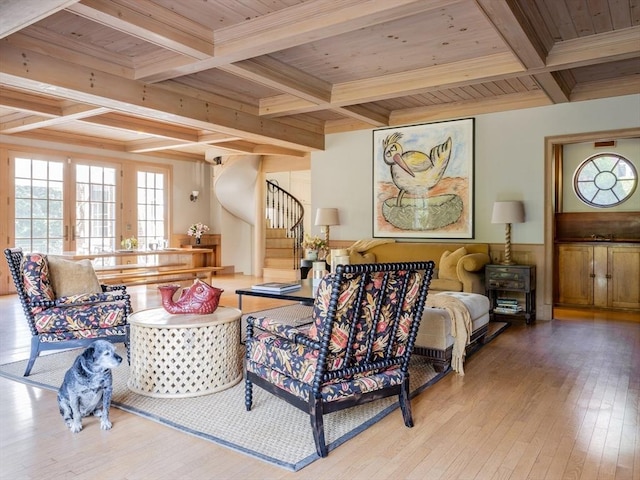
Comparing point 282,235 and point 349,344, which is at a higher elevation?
point 282,235

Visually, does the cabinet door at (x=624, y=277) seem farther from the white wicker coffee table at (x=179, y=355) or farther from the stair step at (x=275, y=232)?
the stair step at (x=275, y=232)

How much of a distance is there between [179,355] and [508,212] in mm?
4157

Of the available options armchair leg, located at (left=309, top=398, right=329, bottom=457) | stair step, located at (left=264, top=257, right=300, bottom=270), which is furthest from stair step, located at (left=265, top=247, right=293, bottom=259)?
armchair leg, located at (left=309, top=398, right=329, bottom=457)

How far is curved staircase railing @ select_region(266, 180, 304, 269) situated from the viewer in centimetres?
1106

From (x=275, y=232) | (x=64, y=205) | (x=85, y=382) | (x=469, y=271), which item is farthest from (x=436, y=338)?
(x=275, y=232)

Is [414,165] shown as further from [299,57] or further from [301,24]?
[301,24]

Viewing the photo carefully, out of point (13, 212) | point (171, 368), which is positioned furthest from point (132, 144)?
point (171, 368)

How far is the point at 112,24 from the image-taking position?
3314mm

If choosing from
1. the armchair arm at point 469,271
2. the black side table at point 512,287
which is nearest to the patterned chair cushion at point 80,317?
the armchair arm at point 469,271

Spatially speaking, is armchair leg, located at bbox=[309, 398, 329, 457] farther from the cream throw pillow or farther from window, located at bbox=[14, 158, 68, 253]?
window, located at bbox=[14, 158, 68, 253]

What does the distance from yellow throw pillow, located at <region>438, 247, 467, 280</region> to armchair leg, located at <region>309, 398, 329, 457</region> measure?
12.2 ft

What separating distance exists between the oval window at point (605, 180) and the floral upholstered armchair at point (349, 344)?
5264mm

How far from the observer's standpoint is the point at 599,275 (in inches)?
250

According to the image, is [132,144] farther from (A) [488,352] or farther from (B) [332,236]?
(A) [488,352]
